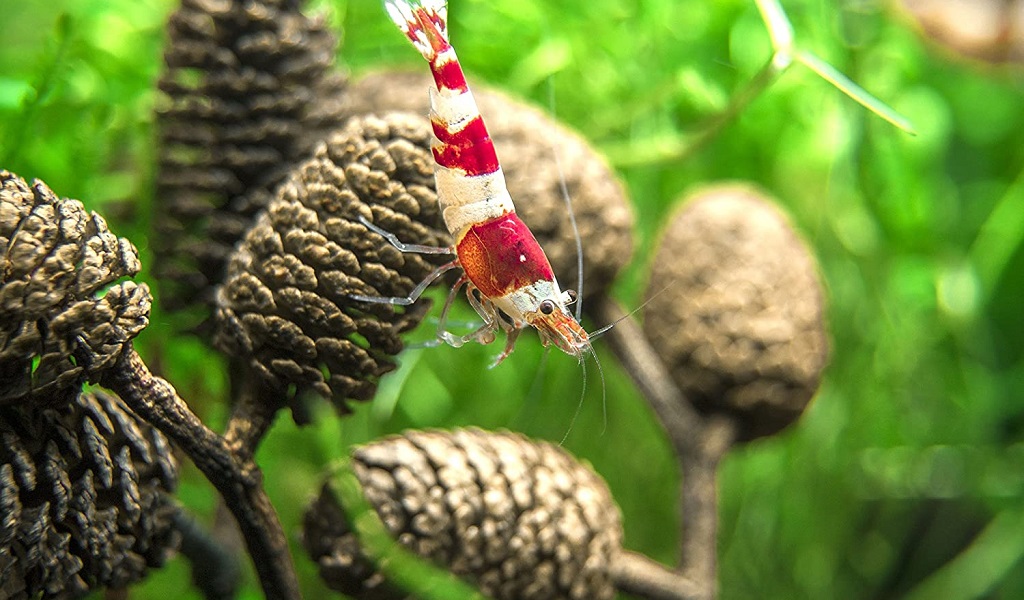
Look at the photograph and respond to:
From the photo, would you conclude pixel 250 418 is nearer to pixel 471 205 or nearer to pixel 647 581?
pixel 471 205

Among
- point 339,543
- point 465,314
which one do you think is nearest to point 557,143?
point 465,314

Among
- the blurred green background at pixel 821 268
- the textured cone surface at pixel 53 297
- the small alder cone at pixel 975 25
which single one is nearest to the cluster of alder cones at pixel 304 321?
the textured cone surface at pixel 53 297

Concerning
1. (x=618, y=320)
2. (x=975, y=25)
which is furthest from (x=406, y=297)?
(x=975, y=25)

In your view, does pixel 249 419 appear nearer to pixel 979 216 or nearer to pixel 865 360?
pixel 865 360

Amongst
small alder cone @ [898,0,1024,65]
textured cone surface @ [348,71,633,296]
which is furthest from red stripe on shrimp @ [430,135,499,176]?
small alder cone @ [898,0,1024,65]

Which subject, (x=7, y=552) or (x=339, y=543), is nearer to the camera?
(x=7, y=552)

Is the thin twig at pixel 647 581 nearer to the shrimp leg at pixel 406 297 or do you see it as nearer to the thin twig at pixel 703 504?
the thin twig at pixel 703 504

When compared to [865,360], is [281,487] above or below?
above

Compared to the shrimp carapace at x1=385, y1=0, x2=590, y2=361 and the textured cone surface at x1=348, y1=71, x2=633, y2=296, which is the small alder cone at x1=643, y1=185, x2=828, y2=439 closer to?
the textured cone surface at x1=348, y1=71, x2=633, y2=296
